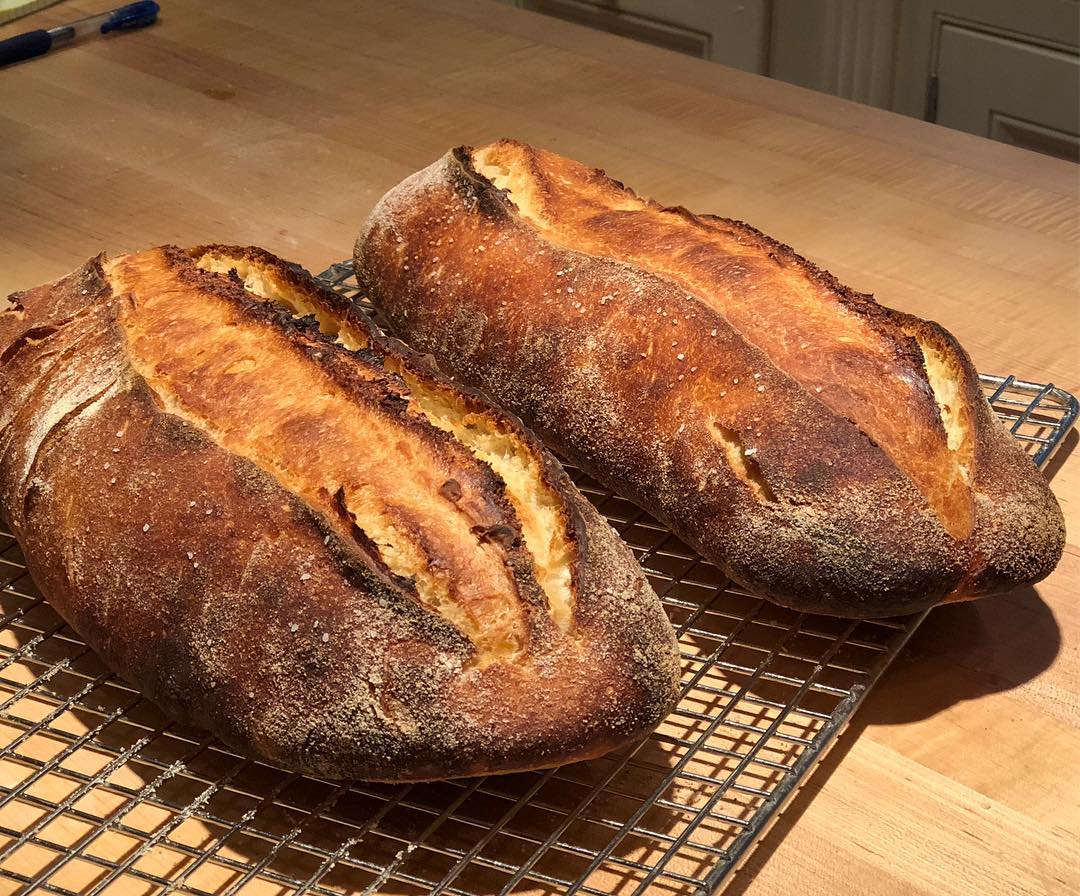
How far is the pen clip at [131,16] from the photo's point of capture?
2621mm

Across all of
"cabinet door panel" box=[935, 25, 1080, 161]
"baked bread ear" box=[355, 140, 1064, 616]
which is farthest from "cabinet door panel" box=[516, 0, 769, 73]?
"baked bread ear" box=[355, 140, 1064, 616]

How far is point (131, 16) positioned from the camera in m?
2.64

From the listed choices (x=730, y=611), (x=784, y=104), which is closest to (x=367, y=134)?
(x=784, y=104)

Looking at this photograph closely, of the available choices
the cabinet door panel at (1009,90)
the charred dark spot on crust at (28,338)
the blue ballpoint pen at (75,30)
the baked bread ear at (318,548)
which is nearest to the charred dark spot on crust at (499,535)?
the baked bread ear at (318,548)

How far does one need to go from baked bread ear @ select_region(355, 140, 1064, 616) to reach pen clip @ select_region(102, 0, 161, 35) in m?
1.12

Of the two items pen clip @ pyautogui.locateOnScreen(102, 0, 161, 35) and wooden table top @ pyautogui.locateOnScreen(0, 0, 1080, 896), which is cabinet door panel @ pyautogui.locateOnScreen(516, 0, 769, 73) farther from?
pen clip @ pyautogui.locateOnScreen(102, 0, 161, 35)

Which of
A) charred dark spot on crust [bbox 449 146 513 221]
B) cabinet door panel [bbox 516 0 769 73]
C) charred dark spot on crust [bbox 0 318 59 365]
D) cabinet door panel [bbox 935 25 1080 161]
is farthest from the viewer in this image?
cabinet door panel [bbox 516 0 769 73]

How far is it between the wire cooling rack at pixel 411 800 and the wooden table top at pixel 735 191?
0.05 meters

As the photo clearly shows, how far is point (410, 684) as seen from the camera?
42.5 inches

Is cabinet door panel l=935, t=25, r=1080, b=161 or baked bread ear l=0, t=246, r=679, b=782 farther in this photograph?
cabinet door panel l=935, t=25, r=1080, b=161

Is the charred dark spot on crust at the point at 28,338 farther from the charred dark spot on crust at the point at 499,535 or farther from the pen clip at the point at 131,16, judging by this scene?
the pen clip at the point at 131,16

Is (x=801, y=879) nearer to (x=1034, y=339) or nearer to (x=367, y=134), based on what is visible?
(x=1034, y=339)

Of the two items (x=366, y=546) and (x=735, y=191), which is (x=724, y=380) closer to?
(x=366, y=546)

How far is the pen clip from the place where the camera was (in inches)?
103
